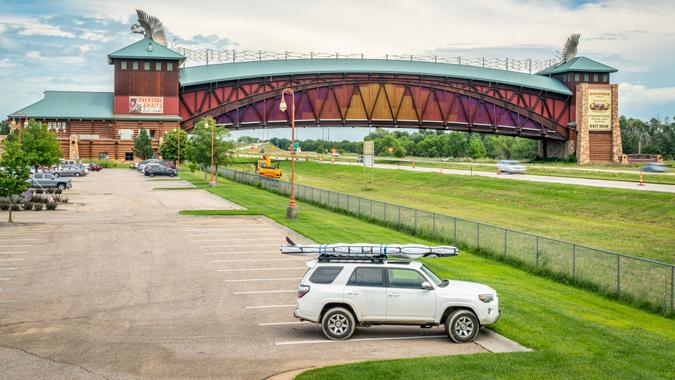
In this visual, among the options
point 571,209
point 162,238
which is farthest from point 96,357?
point 571,209

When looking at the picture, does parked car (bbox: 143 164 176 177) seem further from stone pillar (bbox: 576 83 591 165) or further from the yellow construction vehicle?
stone pillar (bbox: 576 83 591 165)

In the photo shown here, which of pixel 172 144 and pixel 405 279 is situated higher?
pixel 172 144

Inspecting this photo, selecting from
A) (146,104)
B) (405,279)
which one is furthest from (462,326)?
(146,104)

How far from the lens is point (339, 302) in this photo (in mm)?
16141

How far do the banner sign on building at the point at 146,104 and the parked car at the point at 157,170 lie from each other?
71.6 feet

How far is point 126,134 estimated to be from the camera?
108 metres

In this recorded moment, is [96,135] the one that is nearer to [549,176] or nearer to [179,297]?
[549,176]

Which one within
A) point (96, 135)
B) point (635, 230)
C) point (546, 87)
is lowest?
point (635, 230)

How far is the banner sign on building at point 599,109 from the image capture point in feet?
391

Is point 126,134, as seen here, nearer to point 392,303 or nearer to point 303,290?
point 303,290

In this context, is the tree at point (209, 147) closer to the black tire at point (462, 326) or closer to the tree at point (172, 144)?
the tree at point (172, 144)

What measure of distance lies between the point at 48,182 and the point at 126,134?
48506 millimetres

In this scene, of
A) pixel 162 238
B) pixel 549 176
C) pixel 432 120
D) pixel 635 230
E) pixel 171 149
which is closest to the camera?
pixel 162 238

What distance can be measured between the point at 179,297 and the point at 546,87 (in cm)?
11013
